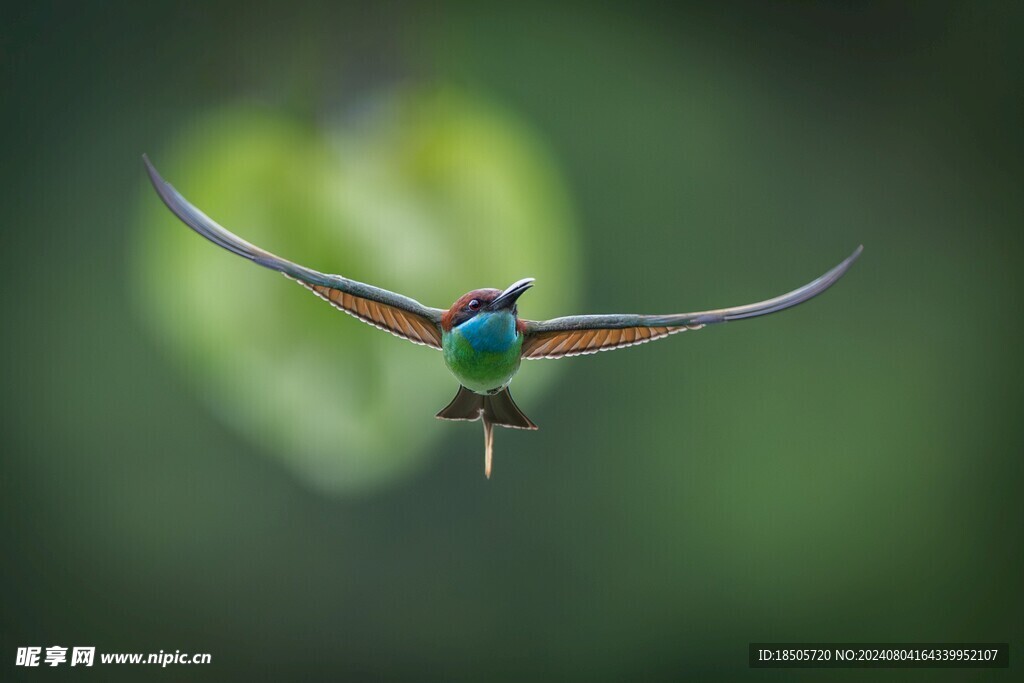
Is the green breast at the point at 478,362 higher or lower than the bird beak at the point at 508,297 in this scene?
lower

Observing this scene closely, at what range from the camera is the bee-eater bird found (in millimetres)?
923

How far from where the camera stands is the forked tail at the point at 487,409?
→ 3.51 feet

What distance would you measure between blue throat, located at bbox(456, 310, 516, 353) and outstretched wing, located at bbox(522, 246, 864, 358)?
5 cm

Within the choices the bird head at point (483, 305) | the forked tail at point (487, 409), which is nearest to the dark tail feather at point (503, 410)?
the forked tail at point (487, 409)

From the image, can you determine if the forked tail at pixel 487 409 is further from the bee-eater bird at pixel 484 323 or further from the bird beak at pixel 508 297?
the bird beak at pixel 508 297

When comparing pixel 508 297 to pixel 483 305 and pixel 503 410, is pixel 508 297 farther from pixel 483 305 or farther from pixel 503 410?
pixel 503 410

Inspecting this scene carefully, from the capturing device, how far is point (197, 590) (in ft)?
10.3

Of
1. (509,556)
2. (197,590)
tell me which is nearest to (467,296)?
(509,556)

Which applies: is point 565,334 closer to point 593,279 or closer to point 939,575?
point 593,279

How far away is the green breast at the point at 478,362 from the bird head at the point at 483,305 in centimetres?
1

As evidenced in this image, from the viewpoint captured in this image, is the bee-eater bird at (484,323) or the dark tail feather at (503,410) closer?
the bee-eater bird at (484,323)

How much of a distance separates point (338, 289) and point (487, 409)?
210mm

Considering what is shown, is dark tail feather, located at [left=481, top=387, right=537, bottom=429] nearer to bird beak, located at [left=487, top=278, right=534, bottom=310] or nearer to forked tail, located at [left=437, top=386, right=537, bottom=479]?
forked tail, located at [left=437, top=386, right=537, bottom=479]

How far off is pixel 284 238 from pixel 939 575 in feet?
6.33
